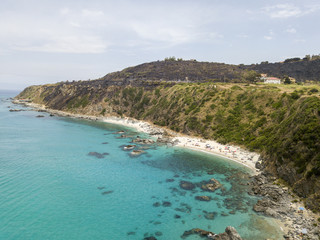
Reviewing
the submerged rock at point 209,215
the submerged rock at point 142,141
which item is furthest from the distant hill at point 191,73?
the submerged rock at point 209,215

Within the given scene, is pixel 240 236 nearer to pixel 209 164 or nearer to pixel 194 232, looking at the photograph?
pixel 194 232

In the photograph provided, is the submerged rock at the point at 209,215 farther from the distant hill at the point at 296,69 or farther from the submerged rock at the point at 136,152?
the distant hill at the point at 296,69

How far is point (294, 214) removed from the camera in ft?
107

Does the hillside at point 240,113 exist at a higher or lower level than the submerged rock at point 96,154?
higher

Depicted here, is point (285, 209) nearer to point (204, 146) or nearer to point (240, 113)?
point (204, 146)

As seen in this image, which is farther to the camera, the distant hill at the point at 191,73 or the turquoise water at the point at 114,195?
the distant hill at the point at 191,73

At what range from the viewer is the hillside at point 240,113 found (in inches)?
1565

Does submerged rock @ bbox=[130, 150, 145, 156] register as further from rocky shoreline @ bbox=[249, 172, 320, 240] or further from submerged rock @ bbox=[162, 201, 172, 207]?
rocky shoreline @ bbox=[249, 172, 320, 240]

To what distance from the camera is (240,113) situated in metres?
78.7

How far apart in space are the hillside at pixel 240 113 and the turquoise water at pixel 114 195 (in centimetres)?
1078

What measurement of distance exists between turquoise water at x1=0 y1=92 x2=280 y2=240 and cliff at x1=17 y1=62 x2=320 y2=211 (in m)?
10.6

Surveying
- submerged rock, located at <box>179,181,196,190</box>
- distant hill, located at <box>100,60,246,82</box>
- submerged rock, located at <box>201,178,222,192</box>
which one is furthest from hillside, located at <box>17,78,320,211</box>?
distant hill, located at <box>100,60,246,82</box>

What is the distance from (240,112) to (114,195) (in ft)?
197

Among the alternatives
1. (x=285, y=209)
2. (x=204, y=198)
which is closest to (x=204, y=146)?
(x=204, y=198)
